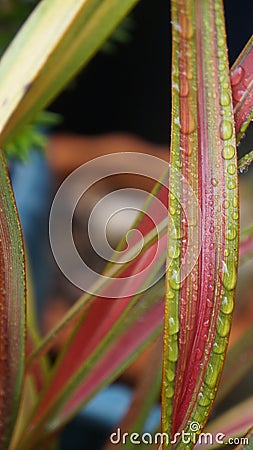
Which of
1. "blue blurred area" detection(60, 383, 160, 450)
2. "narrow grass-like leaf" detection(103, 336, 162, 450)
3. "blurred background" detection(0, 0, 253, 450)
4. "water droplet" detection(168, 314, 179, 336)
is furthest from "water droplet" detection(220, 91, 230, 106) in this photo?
"blurred background" detection(0, 0, 253, 450)

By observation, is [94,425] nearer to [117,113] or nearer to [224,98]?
[224,98]

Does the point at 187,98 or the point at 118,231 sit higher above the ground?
the point at 187,98

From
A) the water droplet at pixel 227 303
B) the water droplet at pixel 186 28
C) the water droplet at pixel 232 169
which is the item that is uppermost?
the water droplet at pixel 186 28

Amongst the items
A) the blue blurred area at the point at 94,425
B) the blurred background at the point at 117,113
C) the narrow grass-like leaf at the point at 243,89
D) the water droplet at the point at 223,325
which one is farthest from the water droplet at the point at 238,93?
the blurred background at the point at 117,113

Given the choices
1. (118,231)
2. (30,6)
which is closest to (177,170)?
(30,6)

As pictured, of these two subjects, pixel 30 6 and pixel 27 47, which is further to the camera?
pixel 30 6

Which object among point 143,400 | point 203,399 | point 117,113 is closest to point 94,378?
point 143,400

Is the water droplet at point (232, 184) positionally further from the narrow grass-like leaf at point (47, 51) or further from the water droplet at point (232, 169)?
the narrow grass-like leaf at point (47, 51)

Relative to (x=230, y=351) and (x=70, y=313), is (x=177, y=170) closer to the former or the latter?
(x=70, y=313)
